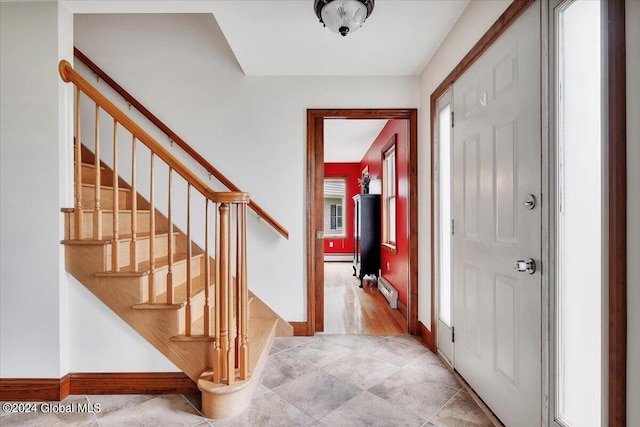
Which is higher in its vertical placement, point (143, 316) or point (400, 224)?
point (400, 224)

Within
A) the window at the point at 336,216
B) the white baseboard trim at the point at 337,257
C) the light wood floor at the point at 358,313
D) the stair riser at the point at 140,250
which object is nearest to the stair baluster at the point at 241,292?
the stair riser at the point at 140,250

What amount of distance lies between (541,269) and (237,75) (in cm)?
264

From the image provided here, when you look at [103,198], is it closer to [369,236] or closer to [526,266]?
[526,266]

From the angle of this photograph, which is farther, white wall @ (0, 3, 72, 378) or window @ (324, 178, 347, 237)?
window @ (324, 178, 347, 237)

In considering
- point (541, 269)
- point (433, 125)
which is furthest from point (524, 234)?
point (433, 125)

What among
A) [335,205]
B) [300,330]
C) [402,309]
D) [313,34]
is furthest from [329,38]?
[335,205]

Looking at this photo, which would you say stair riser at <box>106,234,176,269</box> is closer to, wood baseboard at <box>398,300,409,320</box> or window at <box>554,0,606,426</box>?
window at <box>554,0,606,426</box>

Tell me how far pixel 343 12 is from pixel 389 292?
3.05 m

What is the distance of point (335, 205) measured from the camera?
26.2 feet

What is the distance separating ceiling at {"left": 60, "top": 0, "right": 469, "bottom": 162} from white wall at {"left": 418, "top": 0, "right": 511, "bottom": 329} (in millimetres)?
76

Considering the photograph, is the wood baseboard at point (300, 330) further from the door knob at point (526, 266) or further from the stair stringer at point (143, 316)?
the door knob at point (526, 266)

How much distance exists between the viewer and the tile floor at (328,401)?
63.3 inches

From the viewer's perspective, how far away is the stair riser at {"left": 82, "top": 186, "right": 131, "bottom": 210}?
226cm

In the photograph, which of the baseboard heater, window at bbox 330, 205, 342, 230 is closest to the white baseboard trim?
window at bbox 330, 205, 342, 230
